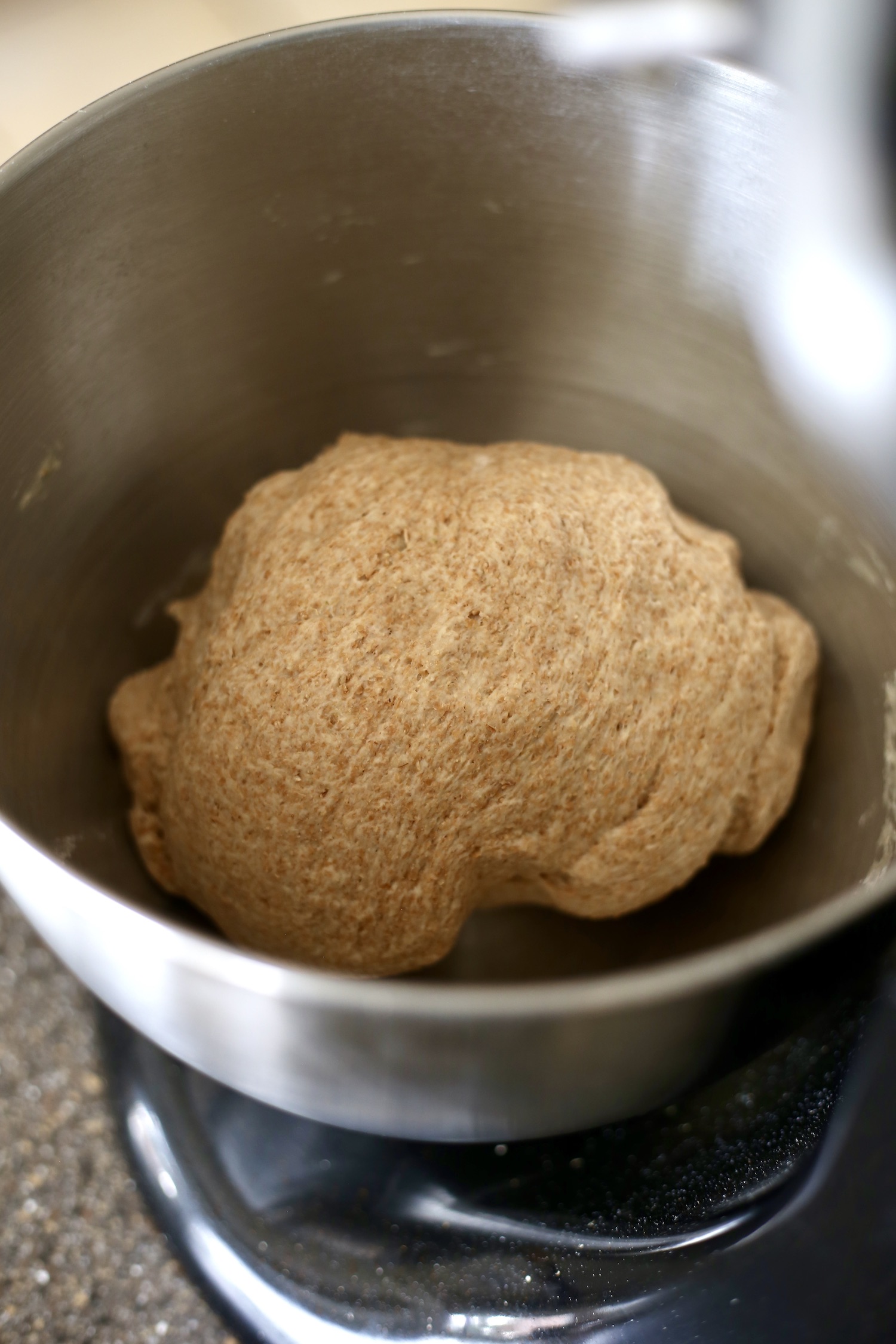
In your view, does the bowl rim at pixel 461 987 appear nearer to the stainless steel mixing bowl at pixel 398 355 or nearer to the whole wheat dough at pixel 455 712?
the stainless steel mixing bowl at pixel 398 355

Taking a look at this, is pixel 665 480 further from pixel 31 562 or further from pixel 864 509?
pixel 31 562

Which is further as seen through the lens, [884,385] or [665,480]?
[665,480]

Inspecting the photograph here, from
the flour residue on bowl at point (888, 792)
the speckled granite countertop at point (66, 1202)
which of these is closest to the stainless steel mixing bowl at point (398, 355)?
the flour residue on bowl at point (888, 792)

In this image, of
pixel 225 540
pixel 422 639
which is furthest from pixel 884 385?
pixel 225 540

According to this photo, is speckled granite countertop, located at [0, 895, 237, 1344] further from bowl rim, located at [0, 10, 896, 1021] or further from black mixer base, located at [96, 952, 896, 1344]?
bowl rim, located at [0, 10, 896, 1021]

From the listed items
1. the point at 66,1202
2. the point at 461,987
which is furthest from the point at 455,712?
the point at 66,1202

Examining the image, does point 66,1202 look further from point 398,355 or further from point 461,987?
point 398,355
